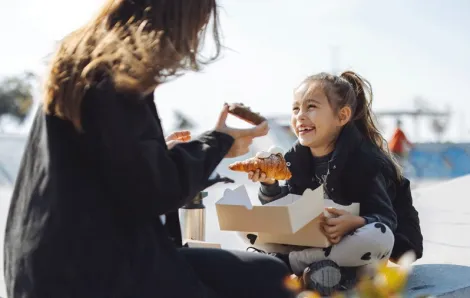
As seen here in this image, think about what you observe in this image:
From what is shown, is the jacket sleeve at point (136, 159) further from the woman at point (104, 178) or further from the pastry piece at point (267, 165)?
the pastry piece at point (267, 165)

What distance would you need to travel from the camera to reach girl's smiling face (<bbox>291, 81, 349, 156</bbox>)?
119 inches

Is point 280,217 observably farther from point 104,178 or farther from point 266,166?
point 104,178

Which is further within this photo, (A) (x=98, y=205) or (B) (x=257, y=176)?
(B) (x=257, y=176)

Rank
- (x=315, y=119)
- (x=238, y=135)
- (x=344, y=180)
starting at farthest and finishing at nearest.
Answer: (x=315, y=119) → (x=344, y=180) → (x=238, y=135)

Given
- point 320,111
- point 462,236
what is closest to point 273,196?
point 320,111

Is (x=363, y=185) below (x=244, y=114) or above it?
below

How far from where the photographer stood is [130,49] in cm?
160

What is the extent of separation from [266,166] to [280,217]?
39 centimetres

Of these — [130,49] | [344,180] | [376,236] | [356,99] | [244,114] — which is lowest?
[376,236]

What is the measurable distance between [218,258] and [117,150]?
0.50m

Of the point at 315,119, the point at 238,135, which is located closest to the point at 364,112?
the point at 315,119

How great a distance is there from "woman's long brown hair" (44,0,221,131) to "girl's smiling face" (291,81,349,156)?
1.26 m

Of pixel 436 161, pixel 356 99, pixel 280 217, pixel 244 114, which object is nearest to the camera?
pixel 244 114

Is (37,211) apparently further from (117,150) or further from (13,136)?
(13,136)
